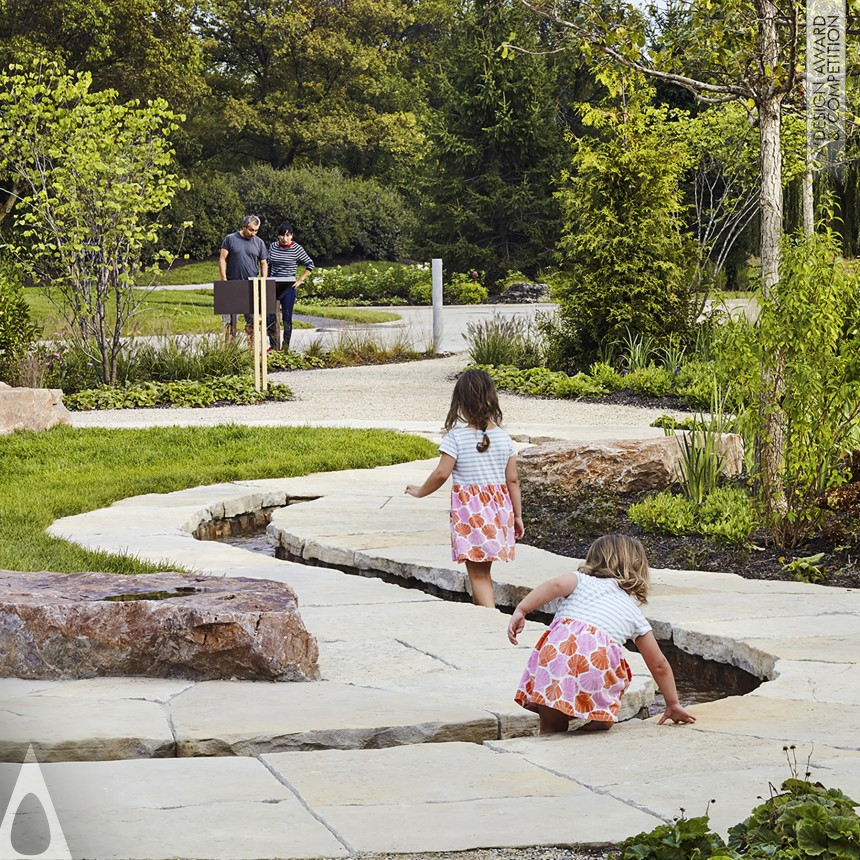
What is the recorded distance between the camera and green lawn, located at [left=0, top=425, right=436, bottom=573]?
8461 mm

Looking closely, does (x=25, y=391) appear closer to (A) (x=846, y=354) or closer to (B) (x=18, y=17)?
(A) (x=846, y=354)

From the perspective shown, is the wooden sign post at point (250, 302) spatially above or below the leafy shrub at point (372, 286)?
below

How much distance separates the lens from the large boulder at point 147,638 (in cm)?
451

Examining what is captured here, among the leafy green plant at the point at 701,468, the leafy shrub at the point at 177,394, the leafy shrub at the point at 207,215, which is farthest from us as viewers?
the leafy shrub at the point at 207,215

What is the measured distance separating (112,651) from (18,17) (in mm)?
38536

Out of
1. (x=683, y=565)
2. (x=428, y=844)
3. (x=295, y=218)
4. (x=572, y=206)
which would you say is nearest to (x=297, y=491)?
(x=683, y=565)

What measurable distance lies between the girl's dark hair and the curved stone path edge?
81cm

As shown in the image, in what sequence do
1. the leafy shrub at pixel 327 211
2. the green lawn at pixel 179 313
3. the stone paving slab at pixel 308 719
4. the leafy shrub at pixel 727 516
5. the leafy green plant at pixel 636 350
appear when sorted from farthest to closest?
1. the leafy shrub at pixel 327 211
2. the green lawn at pixel 179 313
3. the leafy green plant at pixel 636 350
4. the leafy shrub at pixel 727 516
5. the stone paving slab at pixel 308 719

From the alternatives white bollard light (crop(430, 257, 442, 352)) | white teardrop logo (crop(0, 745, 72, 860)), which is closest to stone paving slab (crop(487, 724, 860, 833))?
white teardrop logo (crop(0, 745, 72, 860))

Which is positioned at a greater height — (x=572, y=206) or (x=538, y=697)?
(x=572, y=206)

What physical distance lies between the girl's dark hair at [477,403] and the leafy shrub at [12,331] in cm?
926

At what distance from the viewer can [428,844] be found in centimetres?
297

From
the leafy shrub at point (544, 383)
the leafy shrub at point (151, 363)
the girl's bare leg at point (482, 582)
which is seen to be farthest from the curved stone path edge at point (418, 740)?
the leafy shrub at point (151, 363)

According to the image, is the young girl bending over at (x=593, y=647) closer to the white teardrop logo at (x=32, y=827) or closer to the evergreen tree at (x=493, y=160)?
the white teardrop logo at (x=32, y=827)
